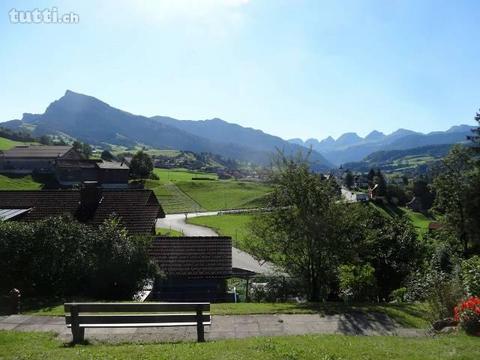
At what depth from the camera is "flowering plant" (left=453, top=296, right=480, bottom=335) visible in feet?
32.0

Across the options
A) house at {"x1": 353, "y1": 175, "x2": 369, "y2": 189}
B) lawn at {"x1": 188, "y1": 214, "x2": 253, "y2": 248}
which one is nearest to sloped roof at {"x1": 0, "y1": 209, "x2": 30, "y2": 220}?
lawn at {"x1": 188, "y1": 214, "x2": 253, "y2": 248}

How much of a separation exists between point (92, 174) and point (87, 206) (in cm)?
6714

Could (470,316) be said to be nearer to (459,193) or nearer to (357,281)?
(357,281)

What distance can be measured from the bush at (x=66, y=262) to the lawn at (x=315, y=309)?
1.15 metres

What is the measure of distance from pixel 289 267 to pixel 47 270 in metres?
9.20

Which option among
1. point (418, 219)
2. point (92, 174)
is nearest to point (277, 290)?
point (92, 174)

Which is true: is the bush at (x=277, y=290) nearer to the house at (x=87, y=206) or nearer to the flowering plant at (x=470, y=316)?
the house at (x=87, y=206)

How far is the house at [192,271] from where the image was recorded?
21453mm

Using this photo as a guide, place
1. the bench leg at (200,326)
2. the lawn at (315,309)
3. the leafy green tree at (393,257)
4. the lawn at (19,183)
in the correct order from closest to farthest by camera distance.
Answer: the bench leg at (200,326)
the lawn at (315,309)
the leafy green tree at (393,257)
the lawn at (19,183)

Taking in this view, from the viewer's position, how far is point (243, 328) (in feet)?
38.7

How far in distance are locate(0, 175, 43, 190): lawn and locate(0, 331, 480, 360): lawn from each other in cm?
8276

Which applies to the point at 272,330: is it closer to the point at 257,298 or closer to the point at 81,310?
the point at 81,310

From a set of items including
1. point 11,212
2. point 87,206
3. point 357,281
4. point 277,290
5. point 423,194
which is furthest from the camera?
point 423,194

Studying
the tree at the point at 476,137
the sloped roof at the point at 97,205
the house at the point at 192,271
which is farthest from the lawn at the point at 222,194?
the house at the point at 192,271
